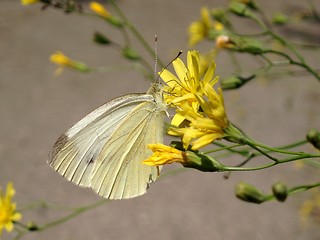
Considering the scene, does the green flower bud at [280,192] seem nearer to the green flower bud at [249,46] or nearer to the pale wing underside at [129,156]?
the pale wing underside at [129,156]

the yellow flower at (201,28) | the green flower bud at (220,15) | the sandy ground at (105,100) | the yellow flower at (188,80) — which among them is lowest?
the sandy ground at (105,100)

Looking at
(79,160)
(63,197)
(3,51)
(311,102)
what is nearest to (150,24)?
(3,51)

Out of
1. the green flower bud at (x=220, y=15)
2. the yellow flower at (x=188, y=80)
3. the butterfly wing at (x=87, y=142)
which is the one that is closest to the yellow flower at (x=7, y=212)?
the butterfly wing at (x=87, y=142)

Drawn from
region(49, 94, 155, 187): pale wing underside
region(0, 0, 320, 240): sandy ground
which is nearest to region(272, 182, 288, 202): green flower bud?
region(49, 94, 155, 187): pale wing underside

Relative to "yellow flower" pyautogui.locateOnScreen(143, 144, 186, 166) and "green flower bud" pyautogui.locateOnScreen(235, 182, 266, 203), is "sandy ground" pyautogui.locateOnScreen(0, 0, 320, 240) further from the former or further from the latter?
"yellow flower" pyautogui.locateOnScreen(143, 144, 186, 166)

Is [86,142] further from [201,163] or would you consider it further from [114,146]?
[201,163]

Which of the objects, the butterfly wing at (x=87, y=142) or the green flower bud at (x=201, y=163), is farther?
the butterfly wing at (x=87, y=142)
